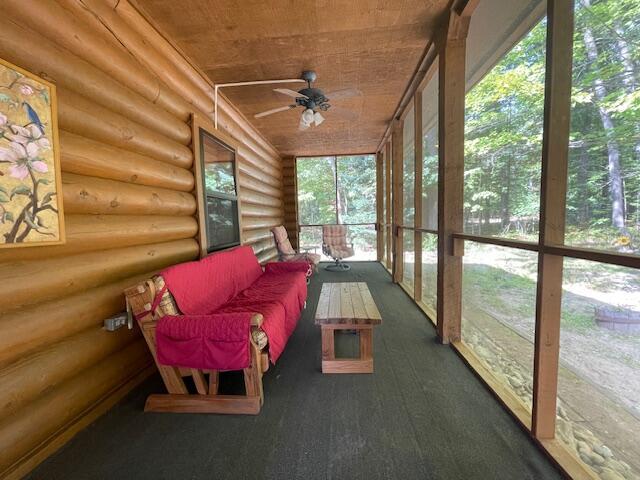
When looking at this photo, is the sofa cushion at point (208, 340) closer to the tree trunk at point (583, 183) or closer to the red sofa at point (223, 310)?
the red sofa at point (223, 310)

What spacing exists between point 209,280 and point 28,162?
4.39 ft

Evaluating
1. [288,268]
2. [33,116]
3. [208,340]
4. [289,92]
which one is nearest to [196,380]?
[208,340]

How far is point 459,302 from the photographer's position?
7.86ft

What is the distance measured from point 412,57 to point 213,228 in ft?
9.06

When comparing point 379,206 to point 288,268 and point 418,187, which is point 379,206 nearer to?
point 418,187

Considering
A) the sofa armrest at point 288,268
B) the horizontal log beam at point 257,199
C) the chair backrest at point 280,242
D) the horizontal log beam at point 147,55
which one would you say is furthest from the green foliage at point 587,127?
the chair backrest at point 280,242

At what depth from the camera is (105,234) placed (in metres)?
1.65

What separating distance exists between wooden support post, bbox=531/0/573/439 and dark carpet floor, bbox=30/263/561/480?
272 millimetres

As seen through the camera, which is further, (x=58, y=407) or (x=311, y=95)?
(x=311, y=95)

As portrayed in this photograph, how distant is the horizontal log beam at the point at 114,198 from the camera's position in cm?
147

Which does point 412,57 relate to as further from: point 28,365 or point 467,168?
point 28,365

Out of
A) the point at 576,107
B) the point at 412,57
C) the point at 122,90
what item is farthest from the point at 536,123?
the point at 122,90

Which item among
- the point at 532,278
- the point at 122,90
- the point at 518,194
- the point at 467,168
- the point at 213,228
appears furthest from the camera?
the point at 213,228

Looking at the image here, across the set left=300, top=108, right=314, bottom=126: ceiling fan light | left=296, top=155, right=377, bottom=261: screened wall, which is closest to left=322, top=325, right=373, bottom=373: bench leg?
left=300, top=108, right=314, bottom=126: ceiling fan light
